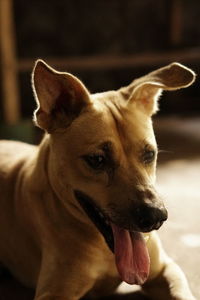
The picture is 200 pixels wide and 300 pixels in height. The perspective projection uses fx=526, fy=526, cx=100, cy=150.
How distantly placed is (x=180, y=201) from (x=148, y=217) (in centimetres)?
138

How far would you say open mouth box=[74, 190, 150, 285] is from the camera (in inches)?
64.9

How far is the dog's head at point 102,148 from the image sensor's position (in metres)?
1.59

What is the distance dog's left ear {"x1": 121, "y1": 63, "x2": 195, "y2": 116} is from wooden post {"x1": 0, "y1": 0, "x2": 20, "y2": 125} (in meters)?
2.20

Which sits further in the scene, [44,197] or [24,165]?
[24,165]

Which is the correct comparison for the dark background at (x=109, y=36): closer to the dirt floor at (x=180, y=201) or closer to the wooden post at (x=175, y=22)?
the wooden post at (x=175, y=22)

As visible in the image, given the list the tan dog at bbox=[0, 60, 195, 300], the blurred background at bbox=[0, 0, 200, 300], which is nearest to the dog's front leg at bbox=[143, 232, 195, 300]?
the tan dog at bbox=[0, 60, 195, 300]

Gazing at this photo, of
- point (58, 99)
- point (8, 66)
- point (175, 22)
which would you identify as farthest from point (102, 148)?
point (175, 22)

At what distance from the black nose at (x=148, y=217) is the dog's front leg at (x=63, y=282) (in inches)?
12.7

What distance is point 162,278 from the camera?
187cm

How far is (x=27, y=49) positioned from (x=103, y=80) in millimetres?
905

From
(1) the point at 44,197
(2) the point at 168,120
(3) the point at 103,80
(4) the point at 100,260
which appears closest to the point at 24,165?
(1) the point at 44,197

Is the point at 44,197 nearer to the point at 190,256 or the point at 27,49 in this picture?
the point at 190,256

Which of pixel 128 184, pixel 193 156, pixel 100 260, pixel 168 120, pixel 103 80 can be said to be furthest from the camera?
pixel 103 80

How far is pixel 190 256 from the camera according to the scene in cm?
220
